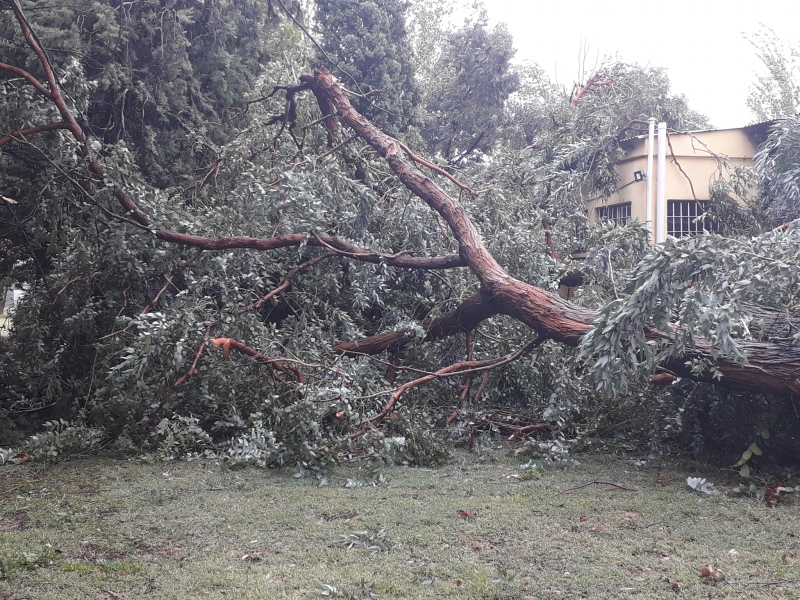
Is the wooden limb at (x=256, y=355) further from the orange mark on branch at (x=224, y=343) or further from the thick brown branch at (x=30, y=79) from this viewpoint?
the thick brown branch at (x=30, y=79)

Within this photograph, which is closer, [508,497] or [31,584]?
[31,584]

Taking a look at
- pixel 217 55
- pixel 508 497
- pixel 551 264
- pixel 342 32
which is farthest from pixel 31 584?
pixel 342 32

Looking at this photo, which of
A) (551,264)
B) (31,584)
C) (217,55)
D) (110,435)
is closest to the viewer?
(31,584)

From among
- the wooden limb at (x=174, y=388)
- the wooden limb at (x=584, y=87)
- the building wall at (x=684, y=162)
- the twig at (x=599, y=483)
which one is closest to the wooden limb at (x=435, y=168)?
the wooden limb at (x=174, y=388)

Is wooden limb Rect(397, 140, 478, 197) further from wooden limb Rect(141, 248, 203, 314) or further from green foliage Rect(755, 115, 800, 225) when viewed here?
green foliage Rect(755, 115, 800, 225)

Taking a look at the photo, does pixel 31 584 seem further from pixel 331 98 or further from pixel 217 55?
pixel 217 55

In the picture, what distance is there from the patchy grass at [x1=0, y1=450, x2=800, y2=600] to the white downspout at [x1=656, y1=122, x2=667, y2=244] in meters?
6.75

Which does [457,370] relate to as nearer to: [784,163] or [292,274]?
[292,274]

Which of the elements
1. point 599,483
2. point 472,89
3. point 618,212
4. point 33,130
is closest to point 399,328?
point 599,483

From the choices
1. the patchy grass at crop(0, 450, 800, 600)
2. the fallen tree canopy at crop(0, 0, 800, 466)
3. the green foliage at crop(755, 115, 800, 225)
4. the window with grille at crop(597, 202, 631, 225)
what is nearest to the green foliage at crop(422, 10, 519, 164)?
the window with grille at crop(597, 202, 631, 225)

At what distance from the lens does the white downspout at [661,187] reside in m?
10.6

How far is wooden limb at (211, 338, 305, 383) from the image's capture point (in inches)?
206

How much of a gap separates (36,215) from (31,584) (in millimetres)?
4647

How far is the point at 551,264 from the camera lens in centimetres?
693
